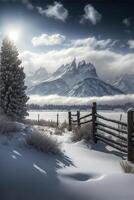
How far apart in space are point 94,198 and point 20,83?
1749cm

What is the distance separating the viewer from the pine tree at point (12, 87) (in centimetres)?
2134

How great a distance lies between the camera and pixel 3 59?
22.5m

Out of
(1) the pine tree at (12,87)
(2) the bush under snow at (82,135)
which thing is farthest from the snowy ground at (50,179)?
(1) the pine tree at (12,87)

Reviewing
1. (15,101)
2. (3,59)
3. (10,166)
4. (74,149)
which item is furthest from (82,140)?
(3,59)

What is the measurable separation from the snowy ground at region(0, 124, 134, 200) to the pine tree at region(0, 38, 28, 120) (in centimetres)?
1381

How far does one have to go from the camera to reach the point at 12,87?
21.7 meters

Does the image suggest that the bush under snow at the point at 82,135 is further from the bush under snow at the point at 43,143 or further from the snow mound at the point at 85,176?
the snow mound at the point at 85,176

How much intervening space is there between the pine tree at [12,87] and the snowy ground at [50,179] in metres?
13.8

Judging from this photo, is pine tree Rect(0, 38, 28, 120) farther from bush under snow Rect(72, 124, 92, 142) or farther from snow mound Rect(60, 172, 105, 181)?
snow mound Rect(60, 172, 105, 181)

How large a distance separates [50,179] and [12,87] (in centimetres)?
1648

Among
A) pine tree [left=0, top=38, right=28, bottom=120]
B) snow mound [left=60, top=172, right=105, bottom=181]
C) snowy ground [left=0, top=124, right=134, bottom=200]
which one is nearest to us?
snowy ground [left=0, top=124, right=134, bottom=200]

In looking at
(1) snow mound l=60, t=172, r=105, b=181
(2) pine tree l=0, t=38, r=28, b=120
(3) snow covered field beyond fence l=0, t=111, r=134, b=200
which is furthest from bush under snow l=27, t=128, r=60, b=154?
(2) pine tree l=0, t=38, r=28, b=120

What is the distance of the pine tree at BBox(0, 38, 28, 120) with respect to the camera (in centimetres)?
2134

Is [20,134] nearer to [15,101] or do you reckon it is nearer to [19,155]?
[19,155]
